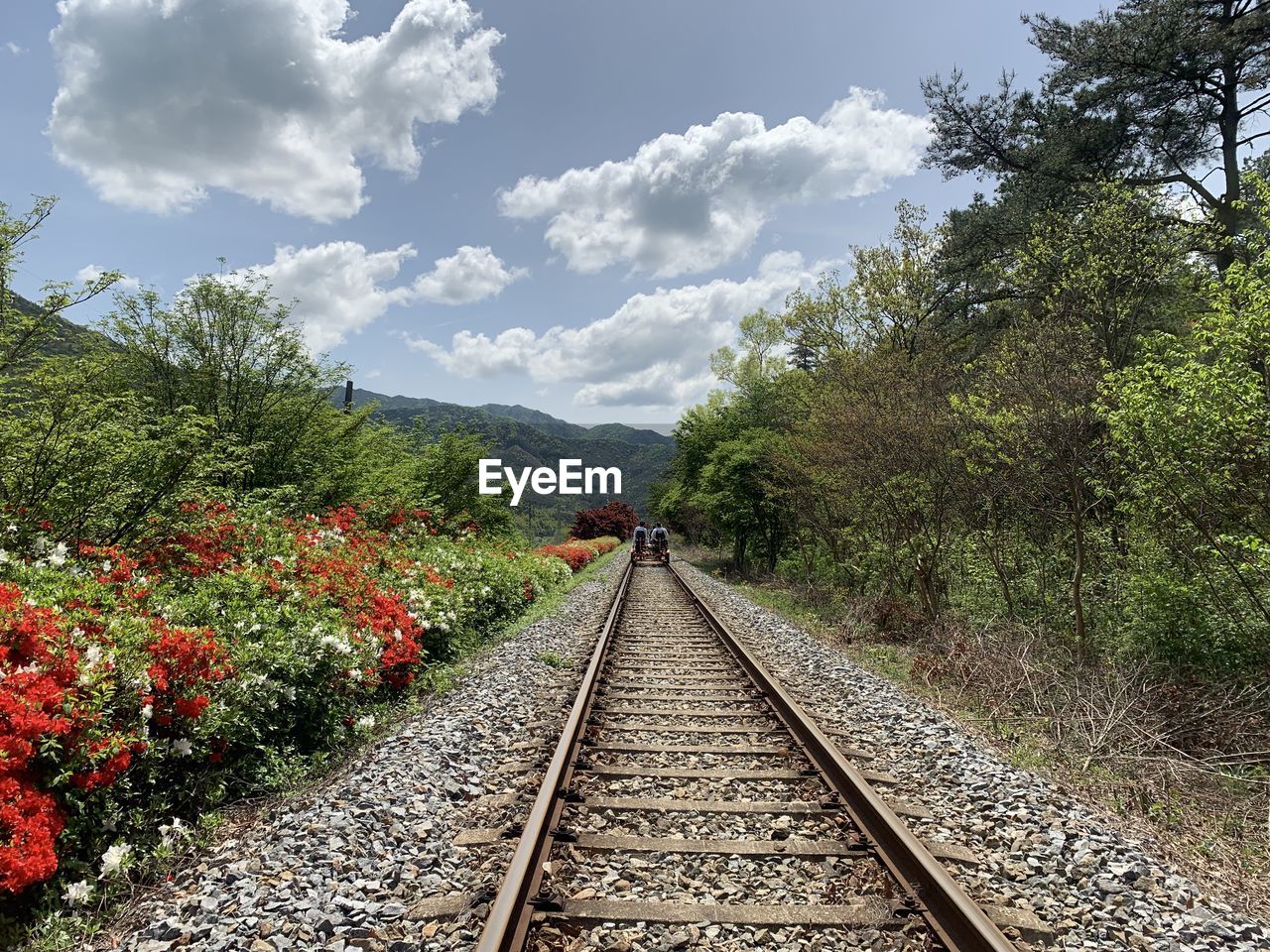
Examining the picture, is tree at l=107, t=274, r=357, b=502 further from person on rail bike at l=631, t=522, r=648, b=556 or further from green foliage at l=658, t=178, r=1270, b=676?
person on rail bike at l=631, t=522, r=648, b=556

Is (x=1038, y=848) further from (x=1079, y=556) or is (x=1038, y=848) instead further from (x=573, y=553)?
(x=573, y=553)

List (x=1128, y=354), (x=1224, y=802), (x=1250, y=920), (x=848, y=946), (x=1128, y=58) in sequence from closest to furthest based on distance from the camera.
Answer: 1. (x=848, y=946)
2. (x=1250, y=920)
3. (x=1224, y=802)
4. (x=1128, y=354)
5. (x=1128, y=58)

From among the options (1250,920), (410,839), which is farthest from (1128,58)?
(410,839)

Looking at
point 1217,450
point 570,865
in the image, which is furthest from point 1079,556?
point 570,865

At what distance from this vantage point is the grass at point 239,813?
2879 mm

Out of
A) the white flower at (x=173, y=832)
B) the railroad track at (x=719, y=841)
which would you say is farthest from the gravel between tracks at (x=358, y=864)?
the railroad track at (x=719, y=841)

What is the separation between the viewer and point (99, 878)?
125 inches

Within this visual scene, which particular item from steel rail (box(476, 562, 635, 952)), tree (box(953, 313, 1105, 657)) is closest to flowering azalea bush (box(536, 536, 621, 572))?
tree (box(953, 313, 1105, 657))

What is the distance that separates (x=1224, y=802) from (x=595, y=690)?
506 centimetres

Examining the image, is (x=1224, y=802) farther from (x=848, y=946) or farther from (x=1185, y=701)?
(x=848, y=946)

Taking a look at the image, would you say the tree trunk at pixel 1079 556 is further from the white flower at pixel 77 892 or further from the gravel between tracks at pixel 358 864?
the white flower at pixel 77 892

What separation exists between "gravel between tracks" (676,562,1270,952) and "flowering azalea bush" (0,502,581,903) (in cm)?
429

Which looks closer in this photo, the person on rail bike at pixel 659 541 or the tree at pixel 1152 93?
the tree at pixel 1152 93

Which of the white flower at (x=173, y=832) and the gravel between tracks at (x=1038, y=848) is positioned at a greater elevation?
the white flower at (x=173, y=832)
